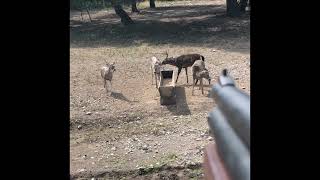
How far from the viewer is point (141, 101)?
954cm

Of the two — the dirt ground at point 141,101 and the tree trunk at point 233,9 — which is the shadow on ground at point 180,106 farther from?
the tree trunk at point 233,9

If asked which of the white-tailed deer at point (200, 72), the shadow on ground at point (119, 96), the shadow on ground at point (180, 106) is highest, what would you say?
the white-tailed deer at point (200, 72)

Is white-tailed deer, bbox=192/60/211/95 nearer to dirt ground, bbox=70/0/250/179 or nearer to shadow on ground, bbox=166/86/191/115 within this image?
dirt ground, bbox=70/0/250/179

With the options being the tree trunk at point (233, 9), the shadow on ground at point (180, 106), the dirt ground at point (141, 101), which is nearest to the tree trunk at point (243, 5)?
the tree trunk at point (233, 9)

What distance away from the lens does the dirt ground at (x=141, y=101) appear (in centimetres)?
614

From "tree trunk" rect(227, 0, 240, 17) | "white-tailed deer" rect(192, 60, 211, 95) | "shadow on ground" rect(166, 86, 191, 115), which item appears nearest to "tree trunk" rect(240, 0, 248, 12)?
"tree trunk" rect(227, 0, 240, 17)

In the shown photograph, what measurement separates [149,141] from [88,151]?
879mm

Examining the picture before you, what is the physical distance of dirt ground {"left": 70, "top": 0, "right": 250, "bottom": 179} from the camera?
6144mm

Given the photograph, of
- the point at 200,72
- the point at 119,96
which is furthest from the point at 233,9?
the point at 119,96
